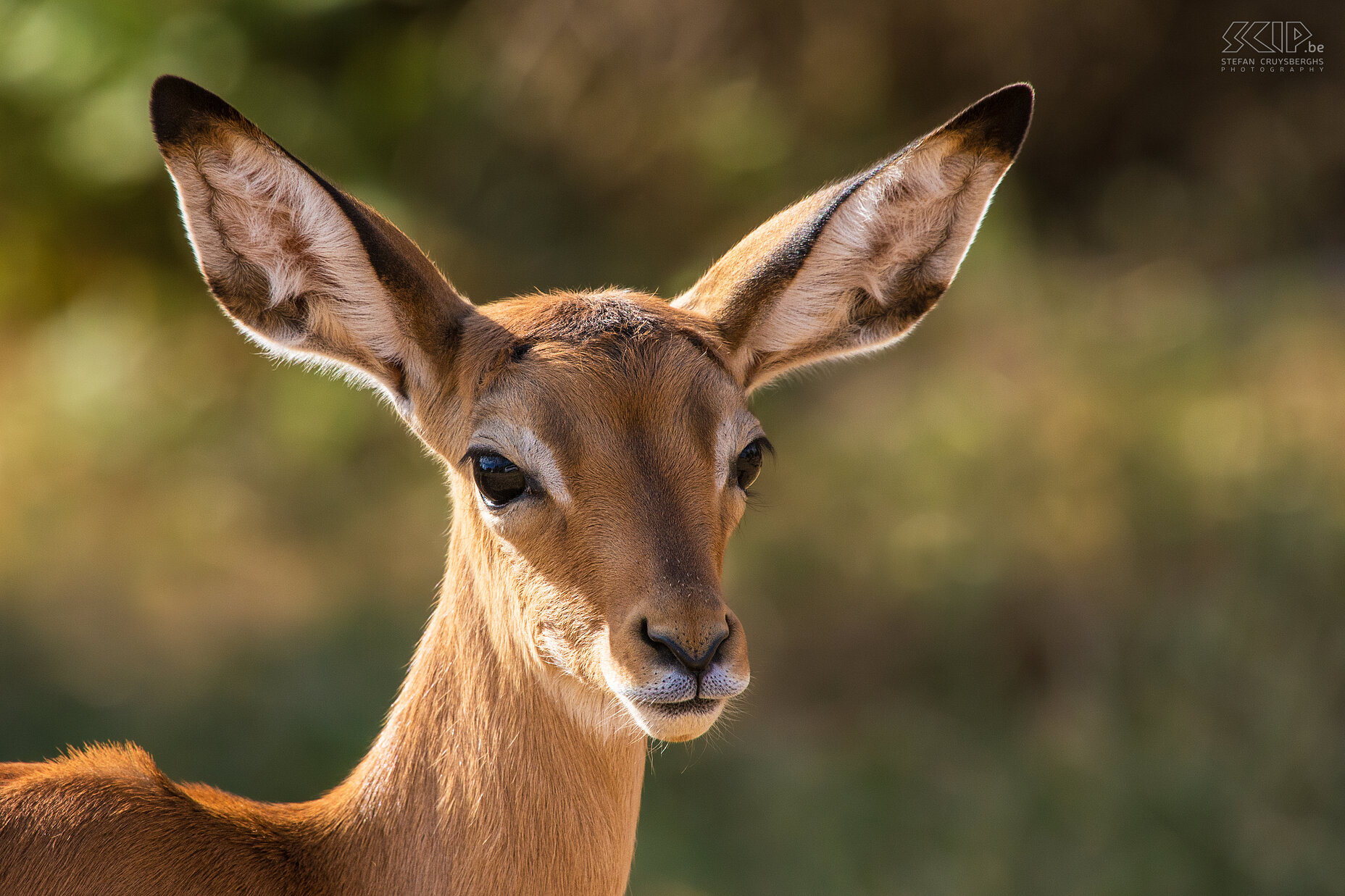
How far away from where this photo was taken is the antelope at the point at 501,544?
125 inches

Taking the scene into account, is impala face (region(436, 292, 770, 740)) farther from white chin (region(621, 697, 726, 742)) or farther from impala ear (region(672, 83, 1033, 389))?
impala ear (region(672, 83, 1033, 389))

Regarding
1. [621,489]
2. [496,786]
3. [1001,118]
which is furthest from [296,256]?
[1001,118]

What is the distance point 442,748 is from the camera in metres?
3.50

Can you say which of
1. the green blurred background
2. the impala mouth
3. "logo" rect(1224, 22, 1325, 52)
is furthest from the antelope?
"logo" rect(1224, 22, 1325, 52)

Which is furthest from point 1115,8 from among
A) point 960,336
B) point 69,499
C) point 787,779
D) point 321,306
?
point 321,306

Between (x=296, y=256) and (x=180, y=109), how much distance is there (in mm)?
580

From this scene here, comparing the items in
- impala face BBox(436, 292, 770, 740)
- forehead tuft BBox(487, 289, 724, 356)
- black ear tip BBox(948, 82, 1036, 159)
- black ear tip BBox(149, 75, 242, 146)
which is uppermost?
black ear tip BBox(948, 82, 1036, 159)

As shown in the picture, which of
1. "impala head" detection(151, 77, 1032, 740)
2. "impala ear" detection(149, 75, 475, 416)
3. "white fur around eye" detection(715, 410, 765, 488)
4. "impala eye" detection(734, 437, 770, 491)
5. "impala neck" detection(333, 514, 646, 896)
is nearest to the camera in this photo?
"impala head" detection(151, 77, 1032, 740)

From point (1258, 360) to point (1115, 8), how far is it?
15.3ft

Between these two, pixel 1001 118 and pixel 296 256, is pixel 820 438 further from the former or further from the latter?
pixel 296 256

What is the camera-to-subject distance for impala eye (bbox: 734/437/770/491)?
361 cm

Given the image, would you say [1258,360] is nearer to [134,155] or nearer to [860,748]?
[860,748]

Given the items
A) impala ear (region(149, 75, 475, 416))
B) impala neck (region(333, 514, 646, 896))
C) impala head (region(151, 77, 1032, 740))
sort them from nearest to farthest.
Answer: impala head (region(151, 77, 1032, 740)) < impala ear (region(149, 75, 475, 416)) < impala neck (region(333, 514, 646, 896))

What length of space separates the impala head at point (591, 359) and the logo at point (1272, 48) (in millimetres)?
9586
